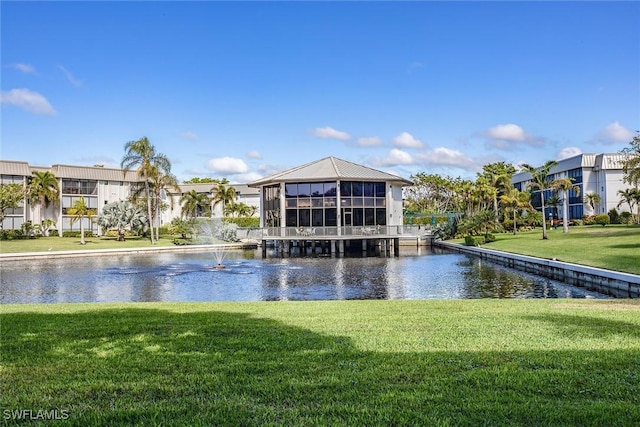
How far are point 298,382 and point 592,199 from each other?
61122mm

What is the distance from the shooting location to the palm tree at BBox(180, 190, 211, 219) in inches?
2469

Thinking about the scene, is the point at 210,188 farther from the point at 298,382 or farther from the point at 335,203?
the point at 298,382

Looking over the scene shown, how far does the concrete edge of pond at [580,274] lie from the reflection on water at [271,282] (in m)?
0.66

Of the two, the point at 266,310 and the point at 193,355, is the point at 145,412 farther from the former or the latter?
the point at 266,310

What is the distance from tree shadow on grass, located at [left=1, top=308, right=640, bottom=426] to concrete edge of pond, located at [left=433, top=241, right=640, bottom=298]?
10.1 m

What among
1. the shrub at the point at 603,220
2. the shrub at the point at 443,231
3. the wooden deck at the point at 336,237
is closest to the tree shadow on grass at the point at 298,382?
the wooden deck at the point at 336,237

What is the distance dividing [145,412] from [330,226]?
36.1m

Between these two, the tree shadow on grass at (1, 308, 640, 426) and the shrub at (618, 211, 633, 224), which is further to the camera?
the shrub at (618, 211, 633, 224)

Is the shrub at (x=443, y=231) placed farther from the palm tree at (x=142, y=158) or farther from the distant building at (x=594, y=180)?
the palm tree at (x=142, y=158)

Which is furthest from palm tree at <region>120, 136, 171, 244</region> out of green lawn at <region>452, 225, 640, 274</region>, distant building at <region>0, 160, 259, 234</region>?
green lawn at <region>452, 225, 640, 274</region>

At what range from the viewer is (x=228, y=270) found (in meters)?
24.9

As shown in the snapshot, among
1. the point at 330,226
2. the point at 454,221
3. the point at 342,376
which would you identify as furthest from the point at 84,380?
the point at 454,221

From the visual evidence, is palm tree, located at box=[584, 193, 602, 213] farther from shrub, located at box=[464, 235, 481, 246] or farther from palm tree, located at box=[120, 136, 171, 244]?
palm tree, located at box=[120, 136, 171, 244]

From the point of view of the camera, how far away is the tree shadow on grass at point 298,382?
3873 mm
